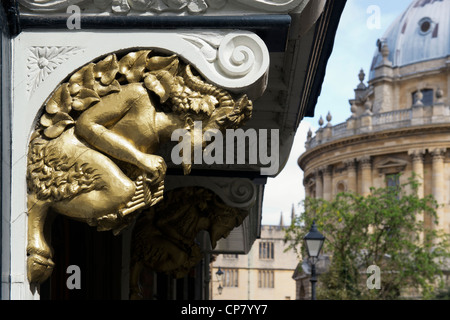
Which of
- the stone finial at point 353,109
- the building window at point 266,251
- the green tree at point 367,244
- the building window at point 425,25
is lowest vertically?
the building window at point 266,251

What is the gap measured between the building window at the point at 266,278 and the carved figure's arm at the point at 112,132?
133 metres

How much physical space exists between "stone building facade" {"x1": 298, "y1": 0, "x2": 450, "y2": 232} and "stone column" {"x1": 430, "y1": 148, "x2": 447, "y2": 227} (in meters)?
0.04

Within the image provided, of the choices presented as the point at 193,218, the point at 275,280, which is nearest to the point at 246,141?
the point at 193,218

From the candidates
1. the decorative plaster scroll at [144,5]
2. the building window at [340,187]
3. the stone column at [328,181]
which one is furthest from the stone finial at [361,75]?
the decorative plaster scroll at [144,5]

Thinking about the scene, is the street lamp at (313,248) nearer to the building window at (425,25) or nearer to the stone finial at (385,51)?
the stone finial at (385,51)

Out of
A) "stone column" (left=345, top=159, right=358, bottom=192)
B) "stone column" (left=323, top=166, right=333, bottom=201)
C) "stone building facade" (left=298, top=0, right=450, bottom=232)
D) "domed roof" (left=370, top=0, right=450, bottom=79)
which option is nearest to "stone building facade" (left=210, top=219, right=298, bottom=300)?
"stone building facade" (left=298, top=0, right=450, bottom=232)

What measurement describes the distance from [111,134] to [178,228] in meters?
3.19

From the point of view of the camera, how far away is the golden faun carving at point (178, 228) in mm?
6074

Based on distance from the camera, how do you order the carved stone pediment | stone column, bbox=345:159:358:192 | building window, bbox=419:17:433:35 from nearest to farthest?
the carved stone pediment < stone column, bbox=345:159:358:192 < building window, bbox=419:17:433:35

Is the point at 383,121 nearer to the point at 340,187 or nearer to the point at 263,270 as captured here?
the point at 340,187

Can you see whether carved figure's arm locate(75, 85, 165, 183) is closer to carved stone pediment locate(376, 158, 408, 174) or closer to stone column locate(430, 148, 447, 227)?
stone column locate(430, 148, 447, 227)

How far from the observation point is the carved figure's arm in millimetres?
3105

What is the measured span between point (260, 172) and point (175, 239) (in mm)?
815

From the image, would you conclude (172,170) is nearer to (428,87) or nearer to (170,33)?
(170,33)
